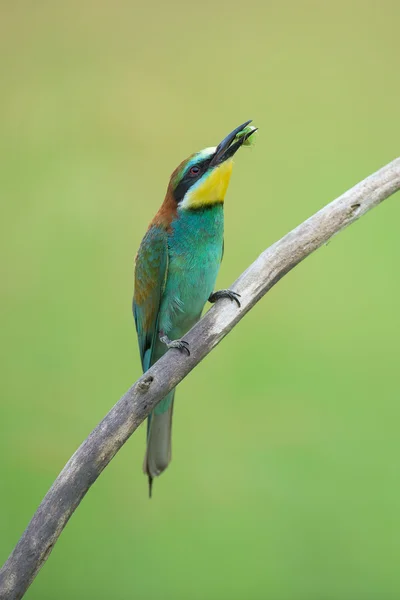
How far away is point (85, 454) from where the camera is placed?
3.78 feet

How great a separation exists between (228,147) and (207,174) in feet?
0.22

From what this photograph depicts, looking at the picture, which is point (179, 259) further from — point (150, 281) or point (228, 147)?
point (228, 147)

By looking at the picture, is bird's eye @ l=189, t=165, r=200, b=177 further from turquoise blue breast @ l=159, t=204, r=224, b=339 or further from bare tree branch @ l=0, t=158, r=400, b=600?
bare tree branch @ l=0, t=158, r=400, b=600

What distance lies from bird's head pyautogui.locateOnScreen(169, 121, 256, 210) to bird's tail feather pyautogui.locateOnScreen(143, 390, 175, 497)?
43 cm

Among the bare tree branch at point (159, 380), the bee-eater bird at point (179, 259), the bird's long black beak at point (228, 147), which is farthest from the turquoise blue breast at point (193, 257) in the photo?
the bare tree branch at point (159, 380)

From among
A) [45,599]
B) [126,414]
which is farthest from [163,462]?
[45,599]

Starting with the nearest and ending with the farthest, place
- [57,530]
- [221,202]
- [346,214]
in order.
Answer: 1. [57,530]
2. [346,214]
3. [221,202]

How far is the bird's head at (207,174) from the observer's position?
1.40 m

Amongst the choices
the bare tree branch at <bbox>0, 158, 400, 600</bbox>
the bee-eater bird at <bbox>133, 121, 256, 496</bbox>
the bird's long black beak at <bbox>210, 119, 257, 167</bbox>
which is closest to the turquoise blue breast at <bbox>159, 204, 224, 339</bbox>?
the bee-eater bird at <bbox>133, 121, 256, 496</bbox>

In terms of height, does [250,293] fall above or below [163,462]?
above

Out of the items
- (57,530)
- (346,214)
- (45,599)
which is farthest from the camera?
(45,599)

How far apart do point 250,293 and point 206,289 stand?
27 centimetres

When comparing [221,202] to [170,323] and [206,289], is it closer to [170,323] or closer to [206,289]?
[206,289]

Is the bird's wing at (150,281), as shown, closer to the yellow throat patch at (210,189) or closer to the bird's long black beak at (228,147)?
the yellow throat patch at (210,189)
